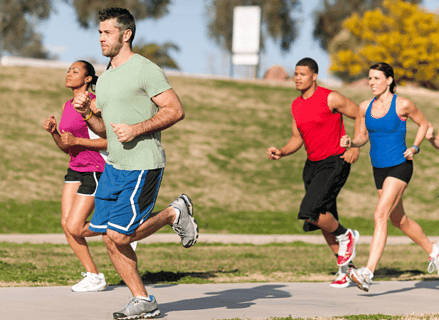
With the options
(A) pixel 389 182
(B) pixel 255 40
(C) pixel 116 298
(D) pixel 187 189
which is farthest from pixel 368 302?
(B) pixel 255 40

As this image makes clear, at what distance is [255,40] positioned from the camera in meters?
35.4

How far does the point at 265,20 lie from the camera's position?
5203 cm

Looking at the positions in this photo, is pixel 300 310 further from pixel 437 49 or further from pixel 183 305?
pixel 437 49

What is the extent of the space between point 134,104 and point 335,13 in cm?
5300

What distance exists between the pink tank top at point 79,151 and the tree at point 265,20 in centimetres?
4731

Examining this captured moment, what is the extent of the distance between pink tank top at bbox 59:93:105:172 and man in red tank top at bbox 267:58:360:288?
75.0 inches

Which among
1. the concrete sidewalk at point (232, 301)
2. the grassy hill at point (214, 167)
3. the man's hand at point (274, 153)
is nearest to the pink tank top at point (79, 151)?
the concrete sidewalk at point (232, 301)

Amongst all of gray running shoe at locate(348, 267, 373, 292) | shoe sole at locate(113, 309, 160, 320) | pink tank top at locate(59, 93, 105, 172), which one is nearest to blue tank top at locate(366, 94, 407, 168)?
gray running shoe at locate(348, 267, 373, 292)

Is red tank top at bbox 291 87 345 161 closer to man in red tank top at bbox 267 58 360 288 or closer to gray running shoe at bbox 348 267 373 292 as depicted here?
man in red tank top at bbox 267 58 360 288

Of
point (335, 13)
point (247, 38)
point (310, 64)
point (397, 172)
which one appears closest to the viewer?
point (397, 172)

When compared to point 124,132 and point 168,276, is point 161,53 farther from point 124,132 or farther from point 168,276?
point 124,132

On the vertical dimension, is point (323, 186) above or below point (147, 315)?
above

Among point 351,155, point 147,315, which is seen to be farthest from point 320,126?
point 147,315

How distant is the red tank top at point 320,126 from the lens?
652 cm
